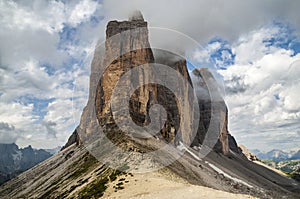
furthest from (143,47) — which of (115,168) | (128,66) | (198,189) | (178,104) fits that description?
(198,189)

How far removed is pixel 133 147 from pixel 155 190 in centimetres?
3256

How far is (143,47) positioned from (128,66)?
16.9 m

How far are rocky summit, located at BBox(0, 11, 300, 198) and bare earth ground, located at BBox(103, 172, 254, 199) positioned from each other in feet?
0.37

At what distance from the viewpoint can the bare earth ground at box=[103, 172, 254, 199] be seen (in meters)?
32.2

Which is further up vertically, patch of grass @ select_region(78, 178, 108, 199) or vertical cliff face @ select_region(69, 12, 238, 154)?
vertical cliff face @ select_region(69, 12, 238, 154)

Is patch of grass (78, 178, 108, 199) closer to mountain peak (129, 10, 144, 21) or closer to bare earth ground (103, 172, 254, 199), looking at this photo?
bare earth ground (103, 172, 254, 199)

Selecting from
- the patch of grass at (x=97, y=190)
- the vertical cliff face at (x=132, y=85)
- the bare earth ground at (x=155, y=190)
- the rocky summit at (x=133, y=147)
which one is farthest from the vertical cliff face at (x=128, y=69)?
the bare earth ground at (x=155, y=190)

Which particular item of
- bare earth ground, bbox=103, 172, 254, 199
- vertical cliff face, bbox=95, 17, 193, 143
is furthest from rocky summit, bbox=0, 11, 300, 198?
vertical cliff face, bbox=95, 17, 193, 143

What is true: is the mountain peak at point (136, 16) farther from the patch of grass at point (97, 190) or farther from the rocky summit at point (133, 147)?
the patch of grass at point (97, 190)

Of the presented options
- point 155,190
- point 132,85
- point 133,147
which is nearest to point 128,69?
point 132,85

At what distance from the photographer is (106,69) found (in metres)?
136

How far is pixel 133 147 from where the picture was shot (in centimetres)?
6894

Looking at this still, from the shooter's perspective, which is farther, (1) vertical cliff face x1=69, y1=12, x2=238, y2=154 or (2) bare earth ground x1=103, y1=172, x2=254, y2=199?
(1) vertical cliff face x1=69, y1=12, x2=238, y2=154

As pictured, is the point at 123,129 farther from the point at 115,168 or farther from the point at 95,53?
the point at 95,53
